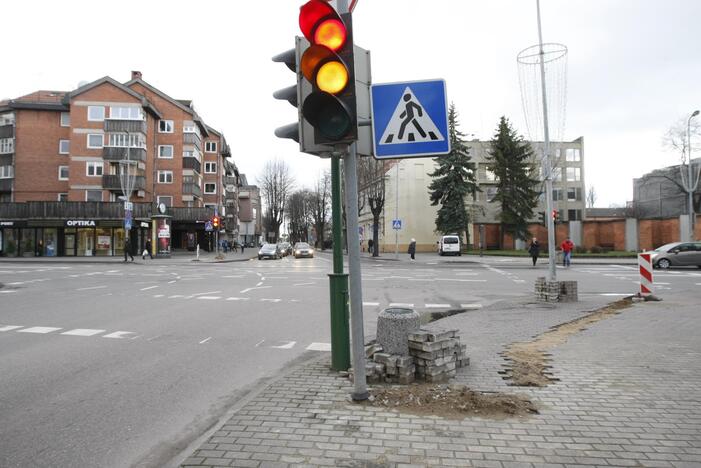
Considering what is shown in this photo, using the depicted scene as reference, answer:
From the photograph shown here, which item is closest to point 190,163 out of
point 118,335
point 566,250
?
point 566,250

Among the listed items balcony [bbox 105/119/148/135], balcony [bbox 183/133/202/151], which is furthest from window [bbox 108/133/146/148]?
balcony [bbox 183/133/202/151]

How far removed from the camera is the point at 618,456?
3.11m

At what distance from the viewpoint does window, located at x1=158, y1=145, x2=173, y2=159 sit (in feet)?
177

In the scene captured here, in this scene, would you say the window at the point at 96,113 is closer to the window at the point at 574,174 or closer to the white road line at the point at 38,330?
the white road line at the point at 38,330

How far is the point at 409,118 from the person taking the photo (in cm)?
409

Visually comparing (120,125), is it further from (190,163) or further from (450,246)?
(450,246)

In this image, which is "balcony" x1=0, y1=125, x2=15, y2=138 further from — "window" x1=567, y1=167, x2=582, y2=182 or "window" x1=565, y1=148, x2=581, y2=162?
"window" x1=565, y1=148, x2=581, y2=162

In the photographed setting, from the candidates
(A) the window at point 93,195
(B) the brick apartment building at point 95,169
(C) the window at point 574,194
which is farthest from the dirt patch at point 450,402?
(C) the window at point 574,194

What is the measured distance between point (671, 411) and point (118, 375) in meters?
5.84

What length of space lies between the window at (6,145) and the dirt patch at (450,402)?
5630 cm

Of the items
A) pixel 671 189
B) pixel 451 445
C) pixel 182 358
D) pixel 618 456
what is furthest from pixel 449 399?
pixel 671 189

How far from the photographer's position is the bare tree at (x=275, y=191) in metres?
77.2

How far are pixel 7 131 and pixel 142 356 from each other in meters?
53.4

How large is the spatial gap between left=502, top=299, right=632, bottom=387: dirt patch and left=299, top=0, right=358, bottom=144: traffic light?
10.5ft
